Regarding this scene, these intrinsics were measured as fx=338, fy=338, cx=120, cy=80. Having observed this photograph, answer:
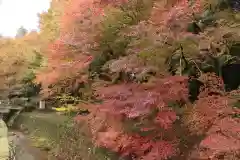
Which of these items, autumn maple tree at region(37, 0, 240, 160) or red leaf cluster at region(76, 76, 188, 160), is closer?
autumn maple tree at region(37, 0, 240, 160)

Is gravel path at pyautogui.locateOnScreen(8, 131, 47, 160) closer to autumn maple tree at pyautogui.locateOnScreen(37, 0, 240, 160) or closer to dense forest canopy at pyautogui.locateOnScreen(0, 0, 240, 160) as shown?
dense forest canopy at pyautogui.locateOnScreen(0, 0, 240, 160)

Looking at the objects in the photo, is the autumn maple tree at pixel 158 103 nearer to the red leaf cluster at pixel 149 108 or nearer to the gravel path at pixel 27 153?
the red leaf cluster at pixel 149 108

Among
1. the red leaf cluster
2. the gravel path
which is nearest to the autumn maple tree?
the red leaf cluster

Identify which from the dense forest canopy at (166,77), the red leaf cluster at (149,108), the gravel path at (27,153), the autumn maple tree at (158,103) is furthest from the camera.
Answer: the gravel path at (27,153)

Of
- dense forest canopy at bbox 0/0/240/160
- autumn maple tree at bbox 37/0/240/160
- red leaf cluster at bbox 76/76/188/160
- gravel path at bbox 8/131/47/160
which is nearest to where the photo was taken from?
autumn maple tree at bbox 37/0/240/160

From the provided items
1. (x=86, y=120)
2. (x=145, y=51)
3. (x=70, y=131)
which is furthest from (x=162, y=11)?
(x=70, y=131)

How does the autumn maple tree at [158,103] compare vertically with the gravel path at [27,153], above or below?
above

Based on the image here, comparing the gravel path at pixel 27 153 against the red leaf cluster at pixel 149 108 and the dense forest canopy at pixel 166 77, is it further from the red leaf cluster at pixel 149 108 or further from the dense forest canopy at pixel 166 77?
the red leaf cluster at pixel 149 108

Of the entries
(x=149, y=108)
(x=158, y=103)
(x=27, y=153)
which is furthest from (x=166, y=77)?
(x=27, y=153)

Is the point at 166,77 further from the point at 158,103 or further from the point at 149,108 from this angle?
the point at 149,108

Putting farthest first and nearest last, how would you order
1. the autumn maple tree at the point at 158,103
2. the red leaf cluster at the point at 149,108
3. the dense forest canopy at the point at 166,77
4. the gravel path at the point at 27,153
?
the gravel path at the point at 27,153, the red leaf cluster at the point at 149,108, the dense forest canopy at the point at 166,77, the autumn maple tree at the point at 158,103

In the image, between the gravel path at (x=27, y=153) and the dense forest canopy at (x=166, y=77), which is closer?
the dense forest canopy at (x=166, y=77)

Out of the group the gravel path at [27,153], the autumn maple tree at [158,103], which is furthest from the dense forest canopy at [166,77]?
the gravel path at [27,153]

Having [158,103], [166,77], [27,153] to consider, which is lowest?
[27,153]
